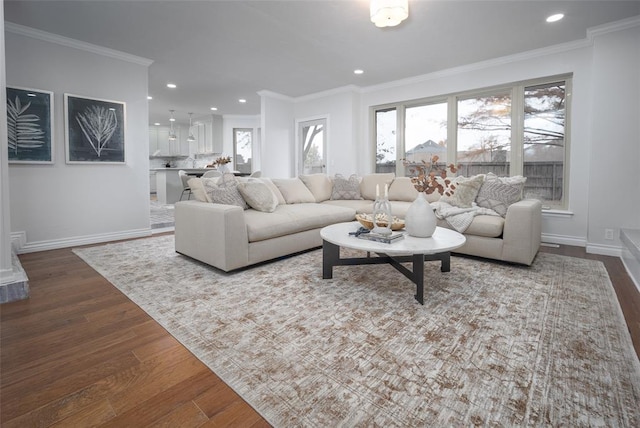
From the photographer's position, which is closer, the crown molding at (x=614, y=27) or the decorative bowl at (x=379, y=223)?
the decorative bowl at (x=379, y=223)

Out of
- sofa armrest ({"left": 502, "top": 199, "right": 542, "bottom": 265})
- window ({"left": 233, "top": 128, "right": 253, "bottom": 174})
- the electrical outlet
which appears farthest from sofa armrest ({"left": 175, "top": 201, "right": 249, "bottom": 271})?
window ({"left": 233, "top": 128, "right": 253, "bottom": 174})

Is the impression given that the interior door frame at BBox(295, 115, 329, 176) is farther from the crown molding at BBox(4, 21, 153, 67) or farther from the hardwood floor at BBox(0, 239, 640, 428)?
the hardwood floor at BBox(0, 239, 640, 428)

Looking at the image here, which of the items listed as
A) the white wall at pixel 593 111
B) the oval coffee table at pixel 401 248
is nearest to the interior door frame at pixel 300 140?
the white wall at pixel 593 111

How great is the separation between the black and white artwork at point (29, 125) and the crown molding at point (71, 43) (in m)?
0.61

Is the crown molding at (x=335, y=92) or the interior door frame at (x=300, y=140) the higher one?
the crown molding at (x=335, y=92)

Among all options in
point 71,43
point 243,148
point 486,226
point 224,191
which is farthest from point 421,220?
point 243,148

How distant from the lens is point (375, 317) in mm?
1956

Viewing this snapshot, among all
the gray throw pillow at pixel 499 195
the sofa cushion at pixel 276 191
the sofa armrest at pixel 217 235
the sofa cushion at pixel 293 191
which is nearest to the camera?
the sofa armrest at pixel 217 235

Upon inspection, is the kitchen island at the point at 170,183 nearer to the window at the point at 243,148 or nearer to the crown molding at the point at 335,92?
the window at the point at 243,148

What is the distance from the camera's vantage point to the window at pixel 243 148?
9.55m

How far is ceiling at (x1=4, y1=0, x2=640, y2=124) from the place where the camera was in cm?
309

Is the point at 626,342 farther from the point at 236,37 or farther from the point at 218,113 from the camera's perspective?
the point at 218,113

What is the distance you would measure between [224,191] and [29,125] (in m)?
2.51

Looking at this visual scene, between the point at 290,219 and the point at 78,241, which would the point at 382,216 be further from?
the point at 78,241
